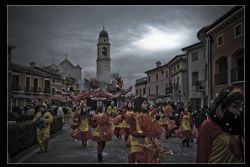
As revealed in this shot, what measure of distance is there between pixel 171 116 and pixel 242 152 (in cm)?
1109

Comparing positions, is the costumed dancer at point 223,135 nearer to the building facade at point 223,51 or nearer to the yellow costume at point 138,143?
the yellow costume at point 138,143

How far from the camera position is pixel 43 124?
30.2 ft

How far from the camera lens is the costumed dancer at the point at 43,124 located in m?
9.10

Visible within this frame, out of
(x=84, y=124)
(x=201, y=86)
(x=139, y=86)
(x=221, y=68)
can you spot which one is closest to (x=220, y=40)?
(x=221, y=68)

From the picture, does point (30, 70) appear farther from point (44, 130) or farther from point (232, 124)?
point (232, 124)

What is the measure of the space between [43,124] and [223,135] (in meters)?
6.81

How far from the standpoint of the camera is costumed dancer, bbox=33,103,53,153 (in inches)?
358

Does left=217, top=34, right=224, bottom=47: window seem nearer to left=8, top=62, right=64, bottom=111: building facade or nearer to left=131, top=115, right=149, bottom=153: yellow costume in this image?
left=8, top=62, right=64, bottom=111: building facade

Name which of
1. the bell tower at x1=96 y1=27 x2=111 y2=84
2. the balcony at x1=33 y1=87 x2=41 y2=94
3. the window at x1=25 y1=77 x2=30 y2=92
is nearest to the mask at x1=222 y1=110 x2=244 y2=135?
the bell tower at x1=96 y1=27 x2=111 y2=84

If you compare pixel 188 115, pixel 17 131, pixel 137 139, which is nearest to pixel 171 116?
pixel 188 115

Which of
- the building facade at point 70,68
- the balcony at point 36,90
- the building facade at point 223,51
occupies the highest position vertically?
the building facade at point 223,51

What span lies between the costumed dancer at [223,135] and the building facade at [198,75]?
18.2 ft

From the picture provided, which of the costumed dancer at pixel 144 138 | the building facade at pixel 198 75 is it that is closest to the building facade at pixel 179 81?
the building facade at pixel 198 75
